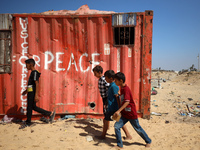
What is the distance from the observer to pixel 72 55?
12.3ft

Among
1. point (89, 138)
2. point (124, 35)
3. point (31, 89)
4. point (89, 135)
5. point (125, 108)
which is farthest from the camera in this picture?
point (124, 35)

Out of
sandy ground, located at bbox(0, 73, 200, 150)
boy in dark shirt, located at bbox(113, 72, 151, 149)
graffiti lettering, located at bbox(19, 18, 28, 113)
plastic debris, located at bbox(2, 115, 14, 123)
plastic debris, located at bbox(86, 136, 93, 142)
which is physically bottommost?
sandy ground, located at bbox(0, 73, 200, 150)

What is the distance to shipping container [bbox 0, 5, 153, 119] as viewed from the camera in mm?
3660

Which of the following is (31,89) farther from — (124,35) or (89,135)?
(124,35)

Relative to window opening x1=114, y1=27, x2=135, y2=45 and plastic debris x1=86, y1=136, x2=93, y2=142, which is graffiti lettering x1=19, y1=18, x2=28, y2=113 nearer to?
plastic debris x1=86, y1=136, x2=93, y2=142

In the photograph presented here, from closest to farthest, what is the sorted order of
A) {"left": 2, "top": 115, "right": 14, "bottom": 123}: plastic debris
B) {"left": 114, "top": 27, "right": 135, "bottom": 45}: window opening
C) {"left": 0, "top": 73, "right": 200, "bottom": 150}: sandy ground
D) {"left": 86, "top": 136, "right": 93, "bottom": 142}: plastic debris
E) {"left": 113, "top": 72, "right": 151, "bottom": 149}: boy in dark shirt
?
{"left": 113, "top": 72, "right": 151, "bottom": 149}: boy in dark shirt → {"left": 0, "top": 73, "right": 200, "bottom": 150}: sandy ground → {"left": 86, "top": 136, "right": 93, "bottom": 142}: plastic debris → {"left": 2, "top": 115, "right": 14, "bottom": 123}: plastic debris → {"left": 114, "top": 27, "right": 135, "bottom": 45}: window opening

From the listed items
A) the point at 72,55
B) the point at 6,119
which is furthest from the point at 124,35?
the point at 6,119

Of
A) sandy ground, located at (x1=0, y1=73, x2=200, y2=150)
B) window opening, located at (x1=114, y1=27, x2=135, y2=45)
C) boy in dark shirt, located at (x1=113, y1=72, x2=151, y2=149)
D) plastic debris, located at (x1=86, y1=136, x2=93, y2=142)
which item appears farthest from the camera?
window opening, located at (x1=114, y1=27, x2=135, y2=45)

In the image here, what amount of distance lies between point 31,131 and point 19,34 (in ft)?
8.27

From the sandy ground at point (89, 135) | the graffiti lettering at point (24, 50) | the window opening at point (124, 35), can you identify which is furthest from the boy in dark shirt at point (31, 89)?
the window opening at point (124, 35)

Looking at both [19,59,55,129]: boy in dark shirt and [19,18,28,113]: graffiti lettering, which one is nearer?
[19,59,55,129]: boy in dark shirt

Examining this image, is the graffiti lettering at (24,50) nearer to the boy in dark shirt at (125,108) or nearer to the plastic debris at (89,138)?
the plastic debris at (89,138)

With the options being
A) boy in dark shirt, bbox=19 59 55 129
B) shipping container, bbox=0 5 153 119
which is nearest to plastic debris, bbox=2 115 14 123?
→ shipping container, bbox=0 5 153 119

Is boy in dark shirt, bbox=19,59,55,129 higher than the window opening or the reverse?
the reverse
